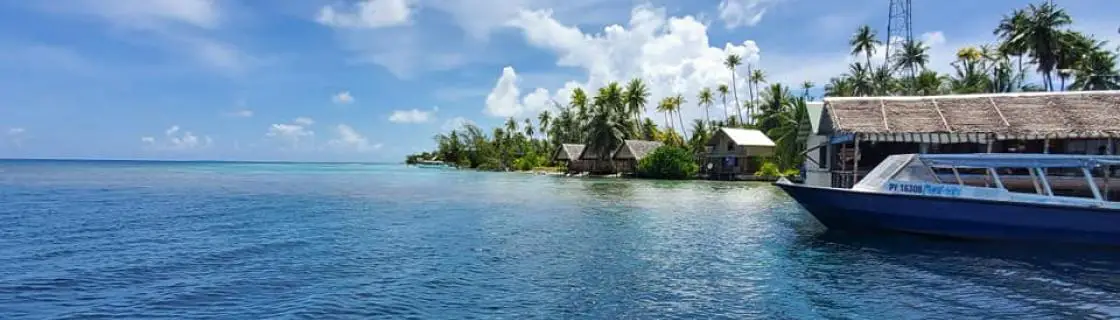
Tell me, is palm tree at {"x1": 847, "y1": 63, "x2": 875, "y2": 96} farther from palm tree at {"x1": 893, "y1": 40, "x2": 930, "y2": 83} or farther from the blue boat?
the blue boat

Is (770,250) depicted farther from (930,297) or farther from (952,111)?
(952,111)

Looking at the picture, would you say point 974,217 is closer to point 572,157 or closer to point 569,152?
point 572,157

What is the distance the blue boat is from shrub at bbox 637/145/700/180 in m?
38.5

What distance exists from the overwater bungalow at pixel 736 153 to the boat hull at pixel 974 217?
37.1 meters

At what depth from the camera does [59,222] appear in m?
17.9

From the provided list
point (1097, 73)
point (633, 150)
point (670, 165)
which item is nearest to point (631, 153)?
point (633, 150)

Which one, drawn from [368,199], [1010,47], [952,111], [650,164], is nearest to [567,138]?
[650,164]

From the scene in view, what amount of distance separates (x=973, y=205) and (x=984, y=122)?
19.4 ft

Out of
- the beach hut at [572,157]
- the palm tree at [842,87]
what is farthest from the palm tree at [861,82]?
the beach hut at [572,157]

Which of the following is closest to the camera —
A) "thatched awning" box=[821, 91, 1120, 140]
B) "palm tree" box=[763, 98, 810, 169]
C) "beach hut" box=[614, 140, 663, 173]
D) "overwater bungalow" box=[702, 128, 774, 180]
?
"thatched awning" box=[821, 91, 1120, 140]

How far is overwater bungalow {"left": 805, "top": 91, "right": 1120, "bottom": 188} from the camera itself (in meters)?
17.4

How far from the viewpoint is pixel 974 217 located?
13.7 meters

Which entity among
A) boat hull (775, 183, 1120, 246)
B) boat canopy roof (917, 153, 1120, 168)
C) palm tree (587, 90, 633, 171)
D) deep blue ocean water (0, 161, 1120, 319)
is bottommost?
deep blue ocean water (0, 161, 1120, 319)

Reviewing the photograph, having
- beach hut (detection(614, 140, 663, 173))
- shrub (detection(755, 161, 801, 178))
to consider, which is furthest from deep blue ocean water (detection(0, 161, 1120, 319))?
beach hut (detection(614, 140, 663, 173))
